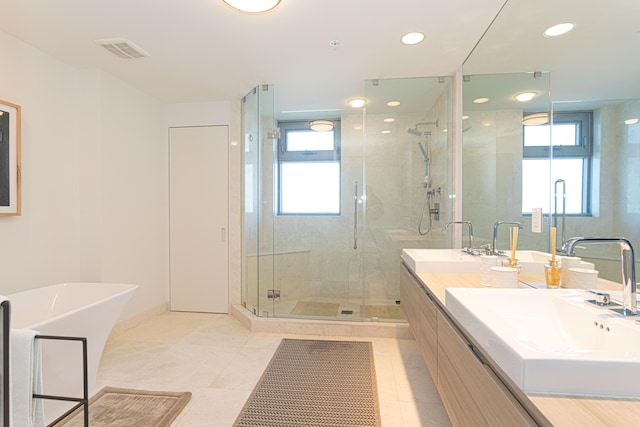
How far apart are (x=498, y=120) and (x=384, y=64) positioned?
1.09 m

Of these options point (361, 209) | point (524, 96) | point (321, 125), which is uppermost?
point (321, 125)

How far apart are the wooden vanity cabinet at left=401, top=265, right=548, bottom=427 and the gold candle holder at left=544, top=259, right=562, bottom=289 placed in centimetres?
54

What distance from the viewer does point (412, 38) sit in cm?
233

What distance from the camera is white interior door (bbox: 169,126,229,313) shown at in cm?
379

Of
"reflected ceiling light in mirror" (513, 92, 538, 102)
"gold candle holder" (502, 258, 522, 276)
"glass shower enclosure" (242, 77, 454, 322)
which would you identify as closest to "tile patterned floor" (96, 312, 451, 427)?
"glass shower enclosure" (242, 77, 454, 322)

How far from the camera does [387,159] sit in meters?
3.71

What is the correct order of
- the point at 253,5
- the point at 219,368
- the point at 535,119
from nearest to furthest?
the point at 535,119, the point at 253,5, the point at 219,368

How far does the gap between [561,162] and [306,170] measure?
308 centimetres

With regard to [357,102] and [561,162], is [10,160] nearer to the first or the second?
[357,102]

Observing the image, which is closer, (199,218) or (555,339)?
(555,339)

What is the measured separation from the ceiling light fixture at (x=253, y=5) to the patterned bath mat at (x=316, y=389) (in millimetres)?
2440

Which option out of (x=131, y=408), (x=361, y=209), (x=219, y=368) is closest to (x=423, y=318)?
(x=219, y=368)

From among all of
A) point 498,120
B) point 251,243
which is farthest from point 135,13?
point 498,120

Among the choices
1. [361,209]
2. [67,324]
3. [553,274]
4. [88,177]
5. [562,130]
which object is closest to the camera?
[562,130]
